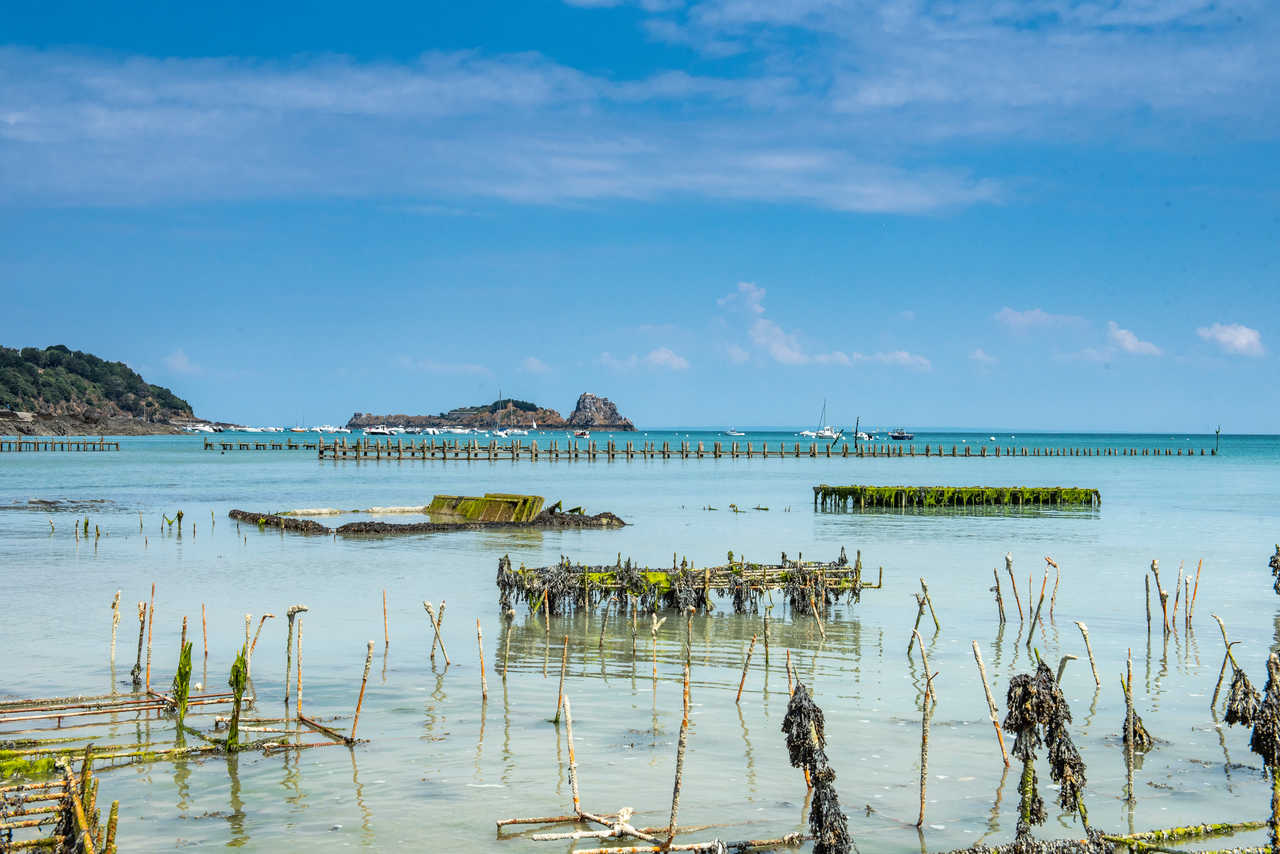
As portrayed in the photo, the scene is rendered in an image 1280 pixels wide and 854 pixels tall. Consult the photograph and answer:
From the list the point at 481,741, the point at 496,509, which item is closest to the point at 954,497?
the point at 496,509

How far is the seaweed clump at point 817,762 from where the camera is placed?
29.1 feet

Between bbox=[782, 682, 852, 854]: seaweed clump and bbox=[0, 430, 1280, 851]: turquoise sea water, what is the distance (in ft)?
6.99

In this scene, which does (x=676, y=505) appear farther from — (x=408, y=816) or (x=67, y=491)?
(x=408, y=816)

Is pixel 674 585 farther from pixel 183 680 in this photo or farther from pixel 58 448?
pixel 58 448

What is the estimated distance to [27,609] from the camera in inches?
912

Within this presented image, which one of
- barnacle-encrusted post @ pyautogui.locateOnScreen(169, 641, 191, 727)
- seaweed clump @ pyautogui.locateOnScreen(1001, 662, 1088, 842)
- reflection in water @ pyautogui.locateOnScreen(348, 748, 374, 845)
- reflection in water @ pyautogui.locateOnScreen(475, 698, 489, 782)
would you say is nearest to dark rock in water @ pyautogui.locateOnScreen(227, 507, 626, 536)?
reflection in water @ pyautogui.locateOnScreen(475, 698, 489, 782)

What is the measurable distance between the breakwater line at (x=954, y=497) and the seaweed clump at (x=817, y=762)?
45.4m

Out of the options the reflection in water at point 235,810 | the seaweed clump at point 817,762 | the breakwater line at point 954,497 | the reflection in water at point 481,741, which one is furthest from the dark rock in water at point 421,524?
the seaweed clump at point 817,762

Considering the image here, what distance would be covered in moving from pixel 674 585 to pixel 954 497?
37.0 metres

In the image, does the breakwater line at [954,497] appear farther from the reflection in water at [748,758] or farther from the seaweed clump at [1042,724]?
the seaweed clump at [1042,724]

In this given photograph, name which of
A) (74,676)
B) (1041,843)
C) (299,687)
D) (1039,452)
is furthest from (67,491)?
(1039,452)

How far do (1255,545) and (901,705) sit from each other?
27.0 metres

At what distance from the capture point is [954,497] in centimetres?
5634

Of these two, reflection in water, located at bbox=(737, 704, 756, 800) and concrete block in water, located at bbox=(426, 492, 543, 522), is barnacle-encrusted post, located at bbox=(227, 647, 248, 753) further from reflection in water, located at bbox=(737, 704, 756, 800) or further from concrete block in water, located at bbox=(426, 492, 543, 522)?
concrete block in water, located at bbox=(426, 492, 543, 522)
